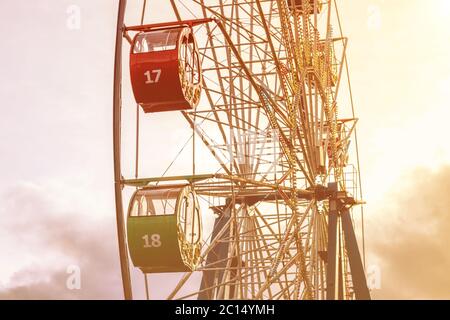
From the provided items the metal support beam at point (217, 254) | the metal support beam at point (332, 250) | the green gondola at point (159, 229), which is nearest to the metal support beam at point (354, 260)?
the metal support beam at point (332, 250)

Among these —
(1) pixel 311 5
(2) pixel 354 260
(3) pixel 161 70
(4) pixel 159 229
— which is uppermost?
(1) pixel 311 5

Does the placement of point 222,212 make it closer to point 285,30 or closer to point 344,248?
point 344,248

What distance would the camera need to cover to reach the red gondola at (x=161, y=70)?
50.5ft

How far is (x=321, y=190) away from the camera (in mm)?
23094

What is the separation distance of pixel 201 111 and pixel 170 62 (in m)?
4.20

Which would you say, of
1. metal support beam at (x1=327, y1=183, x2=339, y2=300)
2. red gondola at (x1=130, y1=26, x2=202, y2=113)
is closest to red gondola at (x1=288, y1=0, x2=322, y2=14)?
metal support beam at (x1=327, y1=183, x2=339, y2=300)

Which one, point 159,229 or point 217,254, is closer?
point 159,229

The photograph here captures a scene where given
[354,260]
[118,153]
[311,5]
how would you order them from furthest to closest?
[311,5]
[354,260]
[118,153]

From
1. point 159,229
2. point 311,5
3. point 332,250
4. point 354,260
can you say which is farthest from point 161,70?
point 311,5

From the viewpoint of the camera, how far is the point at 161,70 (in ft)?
50.6

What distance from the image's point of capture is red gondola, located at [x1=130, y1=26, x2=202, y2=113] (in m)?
15.4

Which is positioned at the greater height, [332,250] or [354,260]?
[332,250]

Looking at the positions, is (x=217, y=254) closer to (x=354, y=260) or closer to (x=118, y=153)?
(x=354, y=260)

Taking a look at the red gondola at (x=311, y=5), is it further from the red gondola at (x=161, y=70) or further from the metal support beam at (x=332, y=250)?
the red gondola at (x=161, y=70)
